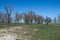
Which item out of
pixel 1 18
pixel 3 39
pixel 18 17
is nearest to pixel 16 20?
pixel 18 17

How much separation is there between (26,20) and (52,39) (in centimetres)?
7337

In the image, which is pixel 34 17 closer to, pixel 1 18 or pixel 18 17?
pixel 18 17

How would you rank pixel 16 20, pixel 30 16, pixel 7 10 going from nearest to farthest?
pixel 7 10 → pixel 30 16 → pixel 16 20

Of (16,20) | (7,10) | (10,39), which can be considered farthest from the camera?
(16,20)

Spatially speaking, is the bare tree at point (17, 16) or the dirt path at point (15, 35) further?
the bare tree at point (17, 16)

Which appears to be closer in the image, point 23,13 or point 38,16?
point 23,13

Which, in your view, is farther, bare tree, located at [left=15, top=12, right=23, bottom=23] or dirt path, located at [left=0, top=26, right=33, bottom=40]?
bare tree, located at [left=15, top=12, right=23, bottom=23]

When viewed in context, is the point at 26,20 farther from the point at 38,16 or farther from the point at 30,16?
the point at 38,16

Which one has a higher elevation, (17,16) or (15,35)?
(17,16)

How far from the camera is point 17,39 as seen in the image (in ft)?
56.9

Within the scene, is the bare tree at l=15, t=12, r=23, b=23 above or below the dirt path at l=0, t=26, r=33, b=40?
above

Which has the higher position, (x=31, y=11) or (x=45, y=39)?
(x=31, y=11)

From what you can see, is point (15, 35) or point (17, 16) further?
point (17, 16)

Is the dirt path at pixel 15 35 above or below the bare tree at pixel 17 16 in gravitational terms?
below
